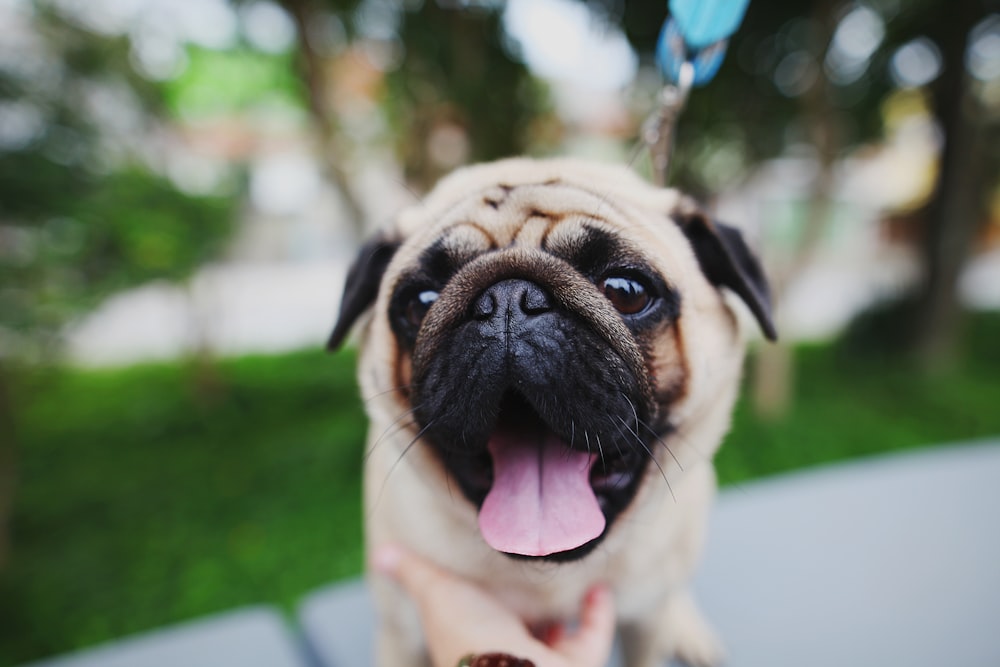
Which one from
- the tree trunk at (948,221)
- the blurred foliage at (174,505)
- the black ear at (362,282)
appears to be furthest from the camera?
the tree trunk at (948,221)

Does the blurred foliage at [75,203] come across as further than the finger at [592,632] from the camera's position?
Yes

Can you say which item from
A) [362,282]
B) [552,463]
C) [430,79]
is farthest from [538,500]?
[430,79]

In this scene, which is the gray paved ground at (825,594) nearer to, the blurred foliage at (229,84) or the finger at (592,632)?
the finger at (592,632)

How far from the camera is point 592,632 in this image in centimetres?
122

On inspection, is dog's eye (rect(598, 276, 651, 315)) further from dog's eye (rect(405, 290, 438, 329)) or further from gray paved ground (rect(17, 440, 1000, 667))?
gray paved ground (rect(17, 440, 1000, 667))

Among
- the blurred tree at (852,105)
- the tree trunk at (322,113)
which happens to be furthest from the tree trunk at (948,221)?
the tree trunk at (322,113)

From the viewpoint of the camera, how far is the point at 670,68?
1.57 metres

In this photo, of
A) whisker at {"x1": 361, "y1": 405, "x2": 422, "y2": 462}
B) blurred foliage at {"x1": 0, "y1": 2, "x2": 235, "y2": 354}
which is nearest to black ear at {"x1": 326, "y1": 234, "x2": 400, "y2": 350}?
whisker at {"x1": 361, "y1": 405, "x2": 422, "y2": 462}

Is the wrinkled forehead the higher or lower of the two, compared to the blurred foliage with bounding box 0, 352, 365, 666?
higher

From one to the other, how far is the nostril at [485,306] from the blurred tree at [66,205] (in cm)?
285

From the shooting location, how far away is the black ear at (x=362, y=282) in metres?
1.36

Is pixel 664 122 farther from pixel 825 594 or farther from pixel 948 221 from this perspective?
pixel 948 221

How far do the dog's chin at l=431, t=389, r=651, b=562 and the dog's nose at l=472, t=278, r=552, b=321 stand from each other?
0.52 feet

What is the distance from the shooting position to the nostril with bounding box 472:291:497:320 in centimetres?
102
